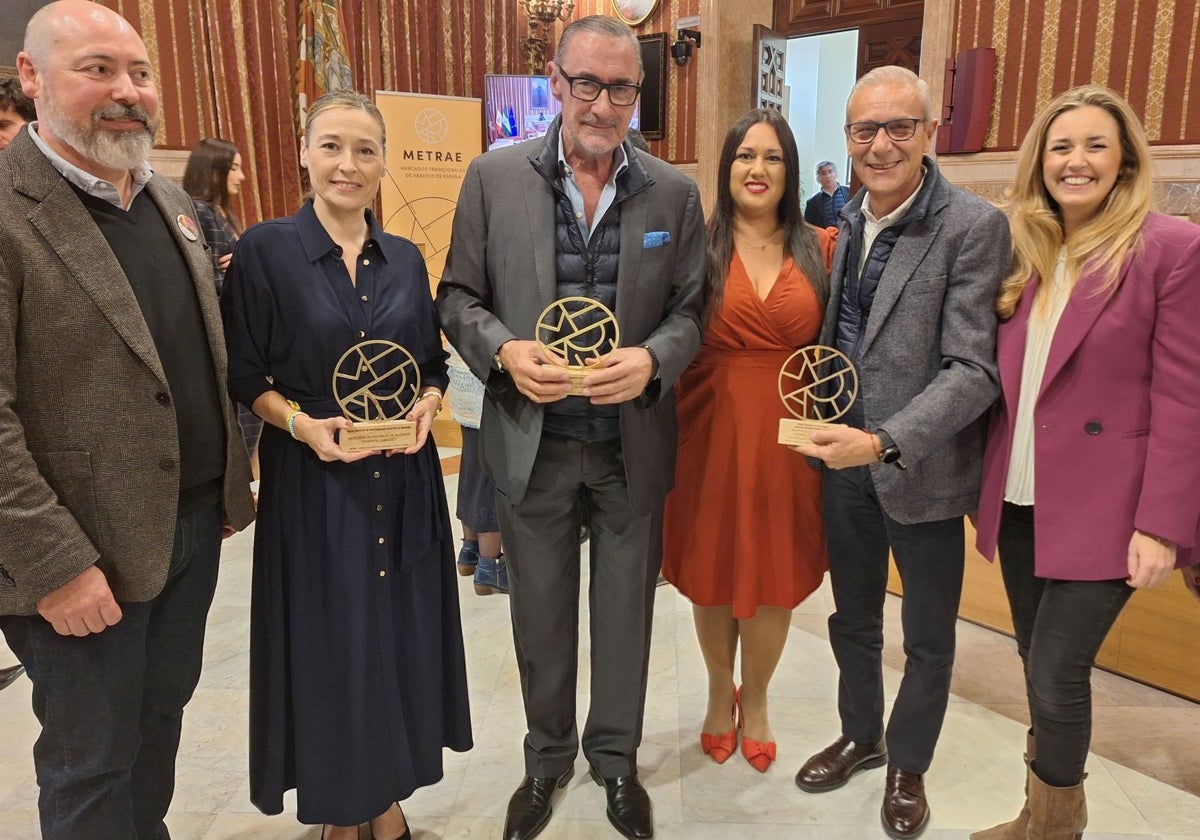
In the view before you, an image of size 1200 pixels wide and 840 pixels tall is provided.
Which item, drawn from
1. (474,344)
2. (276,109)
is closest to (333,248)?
(474,344)

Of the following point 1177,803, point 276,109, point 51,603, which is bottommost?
point 1177,803

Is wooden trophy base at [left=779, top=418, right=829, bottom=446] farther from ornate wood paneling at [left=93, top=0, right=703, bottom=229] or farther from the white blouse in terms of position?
ornate wood paneling at [left=93, top=0, right=703, bottom=229]

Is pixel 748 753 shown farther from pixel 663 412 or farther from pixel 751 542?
pixel 663 412

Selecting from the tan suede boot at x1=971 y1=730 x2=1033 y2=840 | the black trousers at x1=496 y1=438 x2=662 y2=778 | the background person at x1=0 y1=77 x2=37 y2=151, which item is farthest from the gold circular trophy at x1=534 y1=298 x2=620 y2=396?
the background person at x1=0 y1=77 x2=37 y2=151

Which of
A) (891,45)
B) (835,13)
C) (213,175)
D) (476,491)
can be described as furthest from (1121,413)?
(835,13)

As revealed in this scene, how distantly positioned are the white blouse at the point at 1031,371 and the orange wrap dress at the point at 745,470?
1.77 feet

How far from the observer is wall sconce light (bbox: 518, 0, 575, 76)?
6730 mm

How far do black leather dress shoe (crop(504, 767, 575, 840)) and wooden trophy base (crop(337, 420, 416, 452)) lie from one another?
1.08m

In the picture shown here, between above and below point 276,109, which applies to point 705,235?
below

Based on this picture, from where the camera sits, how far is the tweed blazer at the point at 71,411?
1.38 metres

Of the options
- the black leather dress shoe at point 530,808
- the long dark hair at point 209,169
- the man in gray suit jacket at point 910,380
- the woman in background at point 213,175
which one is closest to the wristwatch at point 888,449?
the man in gray suit jacket at point 910,380

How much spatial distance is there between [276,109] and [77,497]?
4965 millimetres

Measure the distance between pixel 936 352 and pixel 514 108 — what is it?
5.20m

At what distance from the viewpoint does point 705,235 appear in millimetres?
2172
